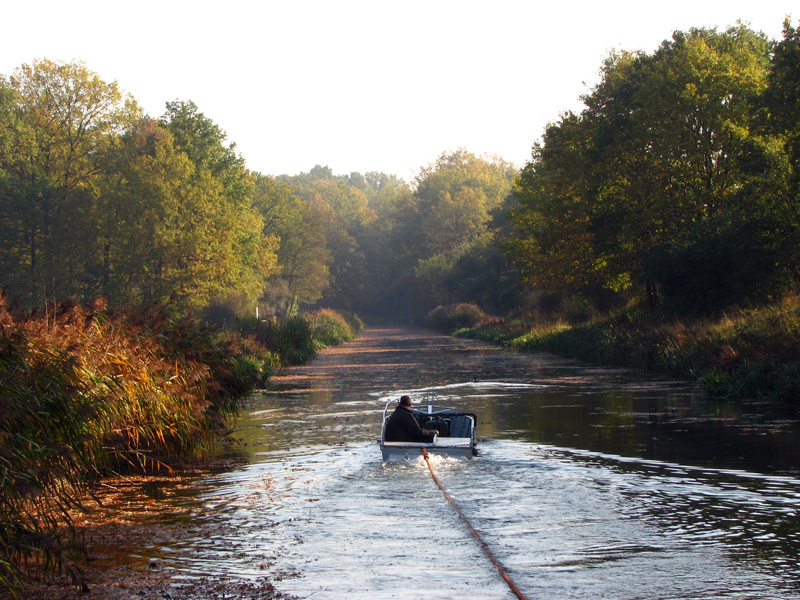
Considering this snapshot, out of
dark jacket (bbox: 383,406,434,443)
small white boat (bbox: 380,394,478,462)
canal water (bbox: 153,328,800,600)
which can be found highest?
dark jacket (bbox: 383,406,434,443)

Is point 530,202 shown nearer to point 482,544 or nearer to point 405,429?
point 405,429

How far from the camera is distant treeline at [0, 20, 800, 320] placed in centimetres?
3022

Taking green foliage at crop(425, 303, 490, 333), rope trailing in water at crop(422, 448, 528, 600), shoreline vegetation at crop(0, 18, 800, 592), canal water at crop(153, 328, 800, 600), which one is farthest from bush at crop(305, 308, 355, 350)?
rope trailing in water at crop(422, 448, 528, 600)

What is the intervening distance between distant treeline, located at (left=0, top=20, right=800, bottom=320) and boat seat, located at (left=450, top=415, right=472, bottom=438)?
21.3 feet

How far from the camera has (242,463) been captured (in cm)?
1448

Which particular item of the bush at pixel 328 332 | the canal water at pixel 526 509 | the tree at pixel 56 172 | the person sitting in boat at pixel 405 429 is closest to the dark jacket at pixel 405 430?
the person sitting in boat at pixel 405 429

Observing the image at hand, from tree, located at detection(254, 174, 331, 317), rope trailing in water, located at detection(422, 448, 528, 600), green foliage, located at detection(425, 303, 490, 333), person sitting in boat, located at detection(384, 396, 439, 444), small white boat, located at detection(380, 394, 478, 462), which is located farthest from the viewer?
tree, located at detection(254, 174, 331, 317)

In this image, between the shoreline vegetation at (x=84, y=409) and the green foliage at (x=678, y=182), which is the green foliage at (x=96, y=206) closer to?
the green foliage at (x=678, y=182)

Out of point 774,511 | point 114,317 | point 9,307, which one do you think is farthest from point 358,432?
point 774,511

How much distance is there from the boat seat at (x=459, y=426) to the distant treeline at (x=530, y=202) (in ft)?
21.3

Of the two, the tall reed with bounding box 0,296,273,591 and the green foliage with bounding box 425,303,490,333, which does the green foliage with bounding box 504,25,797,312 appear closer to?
the tall reed with bounding box 0,296,273,591

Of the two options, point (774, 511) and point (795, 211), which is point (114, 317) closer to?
point (774, 511)

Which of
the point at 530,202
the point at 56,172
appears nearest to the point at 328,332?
the point at 530,202

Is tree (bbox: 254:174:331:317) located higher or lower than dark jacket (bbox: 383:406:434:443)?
higher
